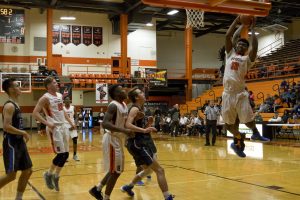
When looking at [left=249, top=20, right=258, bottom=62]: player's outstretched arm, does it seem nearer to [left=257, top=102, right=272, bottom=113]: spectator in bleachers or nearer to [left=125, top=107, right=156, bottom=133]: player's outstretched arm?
[left=125, top=107, right=156, bottom=133]: player's outstretched arm

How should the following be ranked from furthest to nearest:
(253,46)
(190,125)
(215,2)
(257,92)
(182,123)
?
1. (257,92)
2. (182,123)
3. (190,125)
4. (253,46)
5. (215,2)

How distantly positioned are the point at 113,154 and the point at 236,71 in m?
2.14

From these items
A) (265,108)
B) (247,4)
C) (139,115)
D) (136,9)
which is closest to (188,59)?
(136,9)

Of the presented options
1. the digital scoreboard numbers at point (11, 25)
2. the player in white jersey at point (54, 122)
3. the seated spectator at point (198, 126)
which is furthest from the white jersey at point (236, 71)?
the digital scoreboard numbers at point (11, 25)

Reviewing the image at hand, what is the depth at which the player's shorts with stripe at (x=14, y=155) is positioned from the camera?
5.45 meters

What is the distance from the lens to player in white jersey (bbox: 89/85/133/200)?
5.70 meters

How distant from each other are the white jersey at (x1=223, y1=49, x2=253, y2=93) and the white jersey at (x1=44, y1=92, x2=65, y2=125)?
3078 millimetres

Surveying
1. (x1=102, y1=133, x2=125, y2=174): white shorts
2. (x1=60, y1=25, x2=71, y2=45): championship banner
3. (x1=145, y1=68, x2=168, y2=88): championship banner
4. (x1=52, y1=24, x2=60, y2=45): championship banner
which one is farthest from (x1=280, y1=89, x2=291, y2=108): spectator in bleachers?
(x1=52, y1=24, x2=60, y2=45): championship banner

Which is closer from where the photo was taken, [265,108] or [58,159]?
[58,159]

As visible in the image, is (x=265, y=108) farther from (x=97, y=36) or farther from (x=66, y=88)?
(x=97, y=36)

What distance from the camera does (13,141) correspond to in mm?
5543

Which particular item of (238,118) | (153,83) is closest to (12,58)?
(153,83)

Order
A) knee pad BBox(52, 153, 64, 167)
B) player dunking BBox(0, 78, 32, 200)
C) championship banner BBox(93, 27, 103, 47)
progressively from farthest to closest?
championship banner BBox(93, 27, 103, 47) → knee pad BBox(52, 153, 64, 167) → player dunking BBox(0, 78, 32, 200)

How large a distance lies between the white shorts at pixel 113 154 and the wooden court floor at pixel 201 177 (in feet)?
3.23
